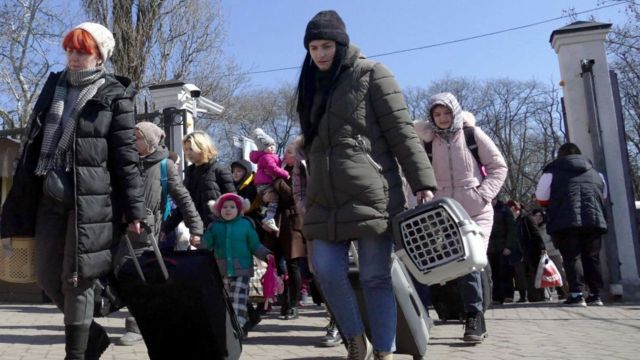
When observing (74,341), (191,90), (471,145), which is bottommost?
(74,341)

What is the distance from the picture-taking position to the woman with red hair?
3.17 meters

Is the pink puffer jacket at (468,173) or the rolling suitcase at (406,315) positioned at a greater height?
the pink puffer jacket at (468,173)

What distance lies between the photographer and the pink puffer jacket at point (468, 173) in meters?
4.83

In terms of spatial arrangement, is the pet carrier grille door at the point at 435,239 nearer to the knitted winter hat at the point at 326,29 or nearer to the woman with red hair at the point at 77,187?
the knitted winter hat at the point at 326,29

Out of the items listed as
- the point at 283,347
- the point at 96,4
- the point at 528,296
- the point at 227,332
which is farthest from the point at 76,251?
the point at 96,4

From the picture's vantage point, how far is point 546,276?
9352mm

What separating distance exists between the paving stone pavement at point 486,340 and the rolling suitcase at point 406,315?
0.56 meters

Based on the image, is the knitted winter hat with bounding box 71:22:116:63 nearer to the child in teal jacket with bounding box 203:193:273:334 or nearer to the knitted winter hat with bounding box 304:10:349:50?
the knitted winter hat with bounding box 304:10:349:50

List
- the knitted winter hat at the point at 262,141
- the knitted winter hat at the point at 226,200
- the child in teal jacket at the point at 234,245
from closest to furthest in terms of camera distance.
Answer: the child in teal jacket at the point at 234,245 < the knitted winter hat at the point at 226,200 < the knitted winter hat at the point at 262,141

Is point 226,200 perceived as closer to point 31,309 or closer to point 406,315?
point 406,315

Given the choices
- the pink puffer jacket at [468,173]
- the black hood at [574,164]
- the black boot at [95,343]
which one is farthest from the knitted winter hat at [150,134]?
the black hood at [574,164]

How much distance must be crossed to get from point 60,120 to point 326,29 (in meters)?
1.44

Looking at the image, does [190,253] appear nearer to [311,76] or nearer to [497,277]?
[311,76]

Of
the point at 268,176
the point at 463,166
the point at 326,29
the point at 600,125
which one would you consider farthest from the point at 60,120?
the point at 600,125
